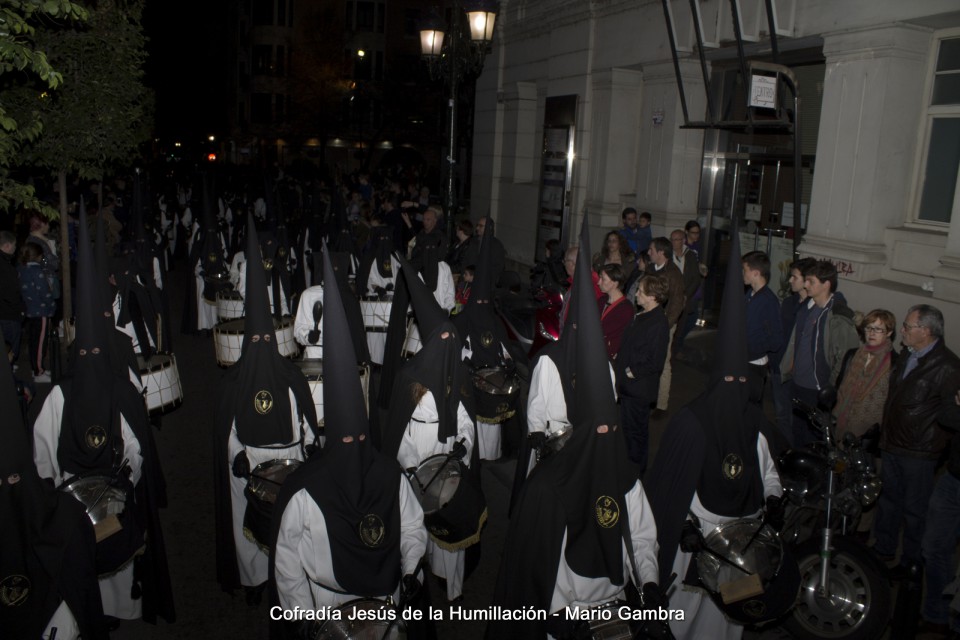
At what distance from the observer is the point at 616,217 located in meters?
16.6

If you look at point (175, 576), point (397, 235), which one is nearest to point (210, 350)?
point (397, 235)

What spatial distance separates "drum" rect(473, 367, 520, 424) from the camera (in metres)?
7.61

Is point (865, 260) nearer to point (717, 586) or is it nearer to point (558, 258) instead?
point (558, 258)

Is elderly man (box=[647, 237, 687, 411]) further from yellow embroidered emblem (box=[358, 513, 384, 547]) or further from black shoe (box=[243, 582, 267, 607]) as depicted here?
yellow embroidered emblem (box=[358, 513, 384, 547])

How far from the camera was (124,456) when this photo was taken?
538 centimetres

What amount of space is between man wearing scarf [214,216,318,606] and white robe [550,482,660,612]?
79.8 inches

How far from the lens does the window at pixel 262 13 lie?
206 ft

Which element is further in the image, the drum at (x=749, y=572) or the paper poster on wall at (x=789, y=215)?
the paper poster on wall at (x=789, y=215)

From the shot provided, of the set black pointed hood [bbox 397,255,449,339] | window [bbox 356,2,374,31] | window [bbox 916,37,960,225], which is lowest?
black pointed hood [bbox 397,255,449,339]

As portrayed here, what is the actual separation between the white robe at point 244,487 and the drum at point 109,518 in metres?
0.75

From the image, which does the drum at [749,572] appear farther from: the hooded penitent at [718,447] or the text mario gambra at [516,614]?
the text mario gambra at [516,614]

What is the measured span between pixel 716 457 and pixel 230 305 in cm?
826

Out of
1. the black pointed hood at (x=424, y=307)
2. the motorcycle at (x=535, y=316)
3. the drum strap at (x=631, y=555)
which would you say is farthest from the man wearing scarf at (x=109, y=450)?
the motorcycle at (x=535, y=316)

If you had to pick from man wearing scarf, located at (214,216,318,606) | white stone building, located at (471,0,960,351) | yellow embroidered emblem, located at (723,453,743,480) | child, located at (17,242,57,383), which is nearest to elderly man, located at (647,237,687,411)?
white stone building, located at (471,0,960,351)
